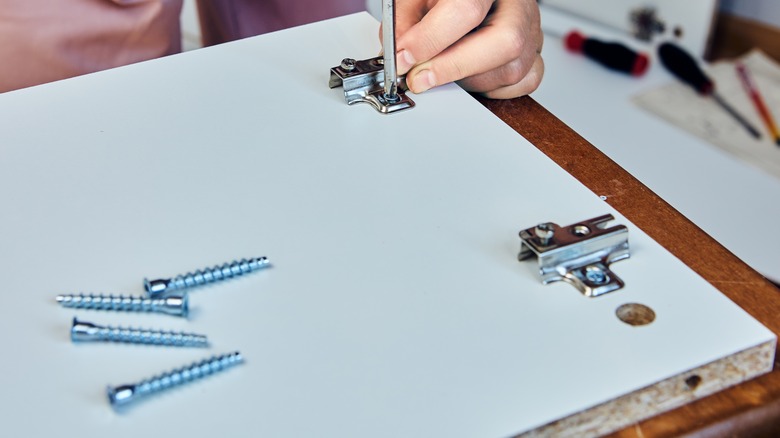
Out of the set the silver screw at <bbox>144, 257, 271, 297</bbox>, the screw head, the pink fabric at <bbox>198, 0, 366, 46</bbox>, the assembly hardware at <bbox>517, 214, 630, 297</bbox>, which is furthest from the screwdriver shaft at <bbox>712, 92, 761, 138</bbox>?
the screw head

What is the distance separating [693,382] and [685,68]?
47.9 inches

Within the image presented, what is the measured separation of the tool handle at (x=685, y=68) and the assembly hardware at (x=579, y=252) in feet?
3.63

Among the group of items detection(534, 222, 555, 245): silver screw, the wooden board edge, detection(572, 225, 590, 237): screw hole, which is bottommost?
the wooden board edge

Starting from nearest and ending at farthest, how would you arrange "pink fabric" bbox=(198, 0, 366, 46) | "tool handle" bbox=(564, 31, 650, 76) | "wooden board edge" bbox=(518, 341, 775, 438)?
"wooden board edge" bbox=(518, 341, 775, 438), "pink fabric" bbox=(198, 0, 366, 46), "tool handle" bbox=(564, 31, 650, 76)

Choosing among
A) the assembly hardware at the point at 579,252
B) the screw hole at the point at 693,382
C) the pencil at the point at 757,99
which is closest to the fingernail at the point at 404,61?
the assembly hardware at the point at 579,252

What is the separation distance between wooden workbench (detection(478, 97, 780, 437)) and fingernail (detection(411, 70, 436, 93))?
0.20 ft

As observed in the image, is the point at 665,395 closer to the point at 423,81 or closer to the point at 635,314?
the point at 635,314

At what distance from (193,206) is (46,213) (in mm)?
105

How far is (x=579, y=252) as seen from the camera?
549mm

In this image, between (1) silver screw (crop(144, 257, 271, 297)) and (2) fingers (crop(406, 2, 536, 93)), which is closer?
(1) silver screw (crop(144, 257, 271, 297))

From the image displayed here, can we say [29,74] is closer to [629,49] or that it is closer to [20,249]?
[20,249]

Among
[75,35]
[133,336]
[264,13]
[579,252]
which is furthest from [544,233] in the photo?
[264,13]

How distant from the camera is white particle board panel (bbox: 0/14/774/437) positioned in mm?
465

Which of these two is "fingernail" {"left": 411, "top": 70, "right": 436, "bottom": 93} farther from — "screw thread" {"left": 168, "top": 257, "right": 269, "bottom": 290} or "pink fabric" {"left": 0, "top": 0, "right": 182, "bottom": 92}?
"pink fabric" {"left": 0, "top": 0, "right": 182, "bottom": 92}
